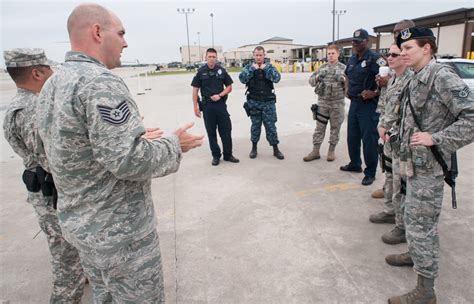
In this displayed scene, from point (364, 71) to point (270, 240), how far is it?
2.39m

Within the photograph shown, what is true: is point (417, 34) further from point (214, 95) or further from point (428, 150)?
point (214, 95)

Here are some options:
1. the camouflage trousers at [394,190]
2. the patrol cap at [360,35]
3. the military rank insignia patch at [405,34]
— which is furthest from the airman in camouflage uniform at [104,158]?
the patrol cap at [360,35]

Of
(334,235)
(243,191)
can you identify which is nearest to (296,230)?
(334,235)

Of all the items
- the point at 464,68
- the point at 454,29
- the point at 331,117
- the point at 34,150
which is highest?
the point at 454,29

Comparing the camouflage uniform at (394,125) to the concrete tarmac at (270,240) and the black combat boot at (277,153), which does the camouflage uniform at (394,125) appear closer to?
the concrete tarmac at (270,240)

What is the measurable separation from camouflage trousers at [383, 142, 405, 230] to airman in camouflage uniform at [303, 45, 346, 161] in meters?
1.66

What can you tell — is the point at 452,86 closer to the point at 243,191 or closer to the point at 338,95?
the point at 243,191

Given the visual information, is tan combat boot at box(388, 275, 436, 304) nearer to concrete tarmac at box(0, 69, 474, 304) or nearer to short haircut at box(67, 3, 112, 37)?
concrete tarmac at box(0, 69, 474, 304)

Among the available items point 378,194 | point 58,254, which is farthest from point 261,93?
point 58,254

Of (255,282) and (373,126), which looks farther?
(373,126)

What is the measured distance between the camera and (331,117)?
4895 millimetres

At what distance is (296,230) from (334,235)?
34 centimetres

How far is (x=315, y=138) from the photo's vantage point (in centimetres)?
500

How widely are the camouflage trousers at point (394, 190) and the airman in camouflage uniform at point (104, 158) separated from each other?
71.0 inches
